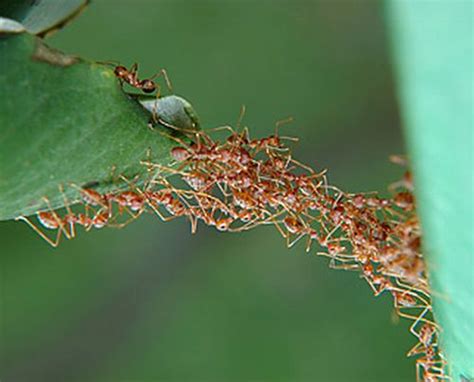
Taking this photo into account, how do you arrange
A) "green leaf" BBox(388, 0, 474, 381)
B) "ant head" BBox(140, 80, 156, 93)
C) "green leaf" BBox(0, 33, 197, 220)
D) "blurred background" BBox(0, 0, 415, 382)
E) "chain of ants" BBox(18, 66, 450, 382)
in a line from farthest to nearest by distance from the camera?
"blurred background" BBox(0, 0, 415, 382) → "ant head" BBox(140, 80, 156, 93) → "chain of ants" BBox(18, 66, 450, 382) → "green leaf" BBox(0, 33, 197, 220) → "green leaf" BBox(388, 0, 474, 381)

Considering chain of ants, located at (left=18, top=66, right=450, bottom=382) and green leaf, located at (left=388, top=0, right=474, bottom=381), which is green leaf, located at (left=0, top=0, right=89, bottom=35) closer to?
chain of ants, located at (left=18, top=66, right=450, bottom=382)

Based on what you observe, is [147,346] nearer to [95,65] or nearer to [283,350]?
[283,350]

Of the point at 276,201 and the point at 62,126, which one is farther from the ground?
the point at 276,201

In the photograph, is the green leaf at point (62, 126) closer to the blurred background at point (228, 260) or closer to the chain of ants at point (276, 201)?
the chain of ants at point (276, 201)

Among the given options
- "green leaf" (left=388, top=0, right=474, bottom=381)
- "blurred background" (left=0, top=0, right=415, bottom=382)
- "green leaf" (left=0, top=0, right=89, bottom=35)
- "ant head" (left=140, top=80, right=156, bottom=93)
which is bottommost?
"green leaf" (left=388, top=0, right=474, bottom=381)

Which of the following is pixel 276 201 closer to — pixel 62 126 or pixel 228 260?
pixel 62 126

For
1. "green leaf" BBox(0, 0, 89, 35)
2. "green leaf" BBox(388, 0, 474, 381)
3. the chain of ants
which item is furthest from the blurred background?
"green leaf" BBox(388, 0, 474, 381)

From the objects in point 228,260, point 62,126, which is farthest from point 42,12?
point 228,260
